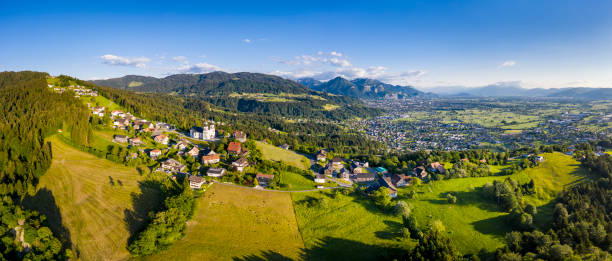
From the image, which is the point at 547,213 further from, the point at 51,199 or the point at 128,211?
the point at 51,199

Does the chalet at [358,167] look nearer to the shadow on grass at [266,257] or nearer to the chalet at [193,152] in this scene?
the shadow on grass at [266,257]

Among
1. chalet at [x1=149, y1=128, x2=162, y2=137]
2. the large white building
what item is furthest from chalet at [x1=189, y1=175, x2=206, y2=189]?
chalet at [x1=149, y1=128, x2=162, y2=137]

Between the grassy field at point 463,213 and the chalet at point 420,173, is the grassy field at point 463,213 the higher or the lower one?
the lower one

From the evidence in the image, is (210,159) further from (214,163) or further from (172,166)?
(172,166)

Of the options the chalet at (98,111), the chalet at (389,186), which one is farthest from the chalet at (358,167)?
the chalet at (98,111)

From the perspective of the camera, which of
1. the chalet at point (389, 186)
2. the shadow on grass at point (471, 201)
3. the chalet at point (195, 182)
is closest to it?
the chalet at point (195, 182)

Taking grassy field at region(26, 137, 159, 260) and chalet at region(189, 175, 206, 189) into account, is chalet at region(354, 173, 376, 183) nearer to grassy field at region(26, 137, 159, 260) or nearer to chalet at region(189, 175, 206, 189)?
chalet at region(189, 175, 206, 189)

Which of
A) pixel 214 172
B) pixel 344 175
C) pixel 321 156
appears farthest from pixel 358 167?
pixel 214 172
